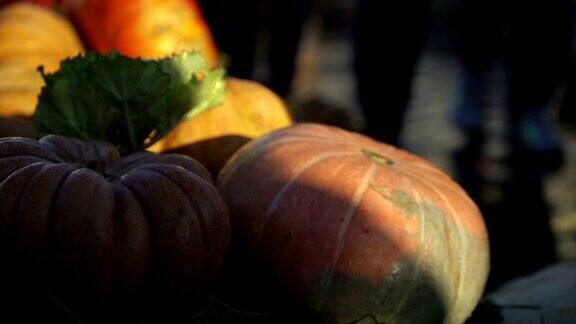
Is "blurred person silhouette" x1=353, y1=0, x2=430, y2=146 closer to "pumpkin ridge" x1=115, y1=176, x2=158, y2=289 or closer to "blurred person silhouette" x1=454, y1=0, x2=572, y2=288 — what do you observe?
"blurred person silhouette" x1=454, y1=0, x2=572, y2=288

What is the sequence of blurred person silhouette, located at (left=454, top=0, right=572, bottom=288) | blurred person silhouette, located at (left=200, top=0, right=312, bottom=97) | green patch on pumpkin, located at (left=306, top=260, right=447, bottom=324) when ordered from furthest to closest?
blurred person silhouette, located at (left=200, top=0, right=312, bottom=97)
blurred person silhouette, located at (left=454, top=0, right=572, bottom=288)
green patch on pumpkin, located at (left=306, top=260, right=447, bottom=324)

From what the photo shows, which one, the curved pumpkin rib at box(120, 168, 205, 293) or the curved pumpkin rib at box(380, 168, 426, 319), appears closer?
the curved pumpkin rib at box(120, 168, 205, 293)

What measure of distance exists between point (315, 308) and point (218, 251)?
0.29 m

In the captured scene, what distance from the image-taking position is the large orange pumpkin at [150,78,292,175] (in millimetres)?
2576

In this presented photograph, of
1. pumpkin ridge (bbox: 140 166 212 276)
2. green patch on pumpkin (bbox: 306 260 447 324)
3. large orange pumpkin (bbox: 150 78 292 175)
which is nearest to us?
pumpkin ridge (bbox: 140 166 212 276)

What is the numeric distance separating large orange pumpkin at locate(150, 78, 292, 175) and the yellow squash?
18.8 inches

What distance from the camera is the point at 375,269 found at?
5.95 ft

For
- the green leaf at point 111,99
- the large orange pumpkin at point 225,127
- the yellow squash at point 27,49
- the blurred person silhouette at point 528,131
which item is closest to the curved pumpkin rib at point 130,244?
the green leaf at point 111,99

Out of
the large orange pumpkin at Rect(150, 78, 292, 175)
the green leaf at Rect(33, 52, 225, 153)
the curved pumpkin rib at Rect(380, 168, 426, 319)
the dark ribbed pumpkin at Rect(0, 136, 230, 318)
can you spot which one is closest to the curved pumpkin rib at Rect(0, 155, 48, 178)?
the dark ribbed pumpkin at Rect(0, 136, 230, 318)

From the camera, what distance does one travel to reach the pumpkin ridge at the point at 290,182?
1.90 meters

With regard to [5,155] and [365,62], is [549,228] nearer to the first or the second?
[365,62]

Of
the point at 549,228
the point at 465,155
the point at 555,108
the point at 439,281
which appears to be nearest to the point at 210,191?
the point at 439,281

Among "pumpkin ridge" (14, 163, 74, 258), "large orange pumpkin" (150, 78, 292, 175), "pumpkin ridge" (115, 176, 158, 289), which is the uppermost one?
"pumpkin ridge" (14, 163, 74, 258)

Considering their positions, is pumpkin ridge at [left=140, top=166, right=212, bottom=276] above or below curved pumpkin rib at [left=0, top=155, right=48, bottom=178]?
below
